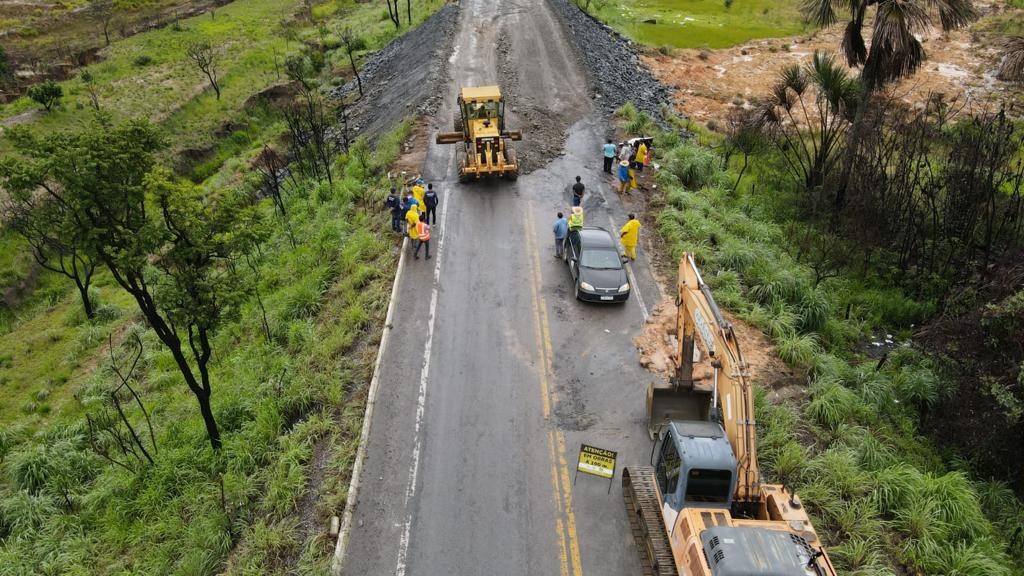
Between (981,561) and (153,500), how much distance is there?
15.9 metres

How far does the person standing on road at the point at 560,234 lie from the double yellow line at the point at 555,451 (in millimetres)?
654

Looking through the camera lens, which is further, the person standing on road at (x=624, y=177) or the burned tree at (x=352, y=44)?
the burned tree at (x=352, y=44)

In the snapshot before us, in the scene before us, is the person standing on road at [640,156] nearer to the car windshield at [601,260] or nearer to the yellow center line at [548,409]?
the yellow center line at [548,409]

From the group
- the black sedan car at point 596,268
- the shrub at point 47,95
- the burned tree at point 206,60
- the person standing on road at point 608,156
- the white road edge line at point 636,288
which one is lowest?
the white road edge line at point 636,288

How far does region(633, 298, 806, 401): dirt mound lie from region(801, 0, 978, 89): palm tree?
10641 mm

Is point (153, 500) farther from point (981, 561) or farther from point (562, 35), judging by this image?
point (562, 35)

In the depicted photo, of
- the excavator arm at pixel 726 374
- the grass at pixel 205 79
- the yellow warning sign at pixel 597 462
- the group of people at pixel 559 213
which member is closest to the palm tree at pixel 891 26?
the group of people at pixel 559 213

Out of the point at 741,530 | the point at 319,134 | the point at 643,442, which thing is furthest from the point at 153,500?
the point at 319,134

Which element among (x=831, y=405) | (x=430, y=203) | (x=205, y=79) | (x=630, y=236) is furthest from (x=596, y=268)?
(x=205, y=79)

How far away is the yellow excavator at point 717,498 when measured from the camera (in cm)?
874

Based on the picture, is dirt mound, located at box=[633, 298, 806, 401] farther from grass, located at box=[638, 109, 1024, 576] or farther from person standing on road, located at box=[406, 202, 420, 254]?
person standing on road, located at box=[406, 202, 420, 254]

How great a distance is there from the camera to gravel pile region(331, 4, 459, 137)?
3186cm

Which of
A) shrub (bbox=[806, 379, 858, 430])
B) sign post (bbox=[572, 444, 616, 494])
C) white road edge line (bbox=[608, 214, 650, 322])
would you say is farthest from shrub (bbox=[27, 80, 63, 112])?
shrub (bbox=[806, 379, 858, 430])

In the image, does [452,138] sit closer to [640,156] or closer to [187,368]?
[640,156]
